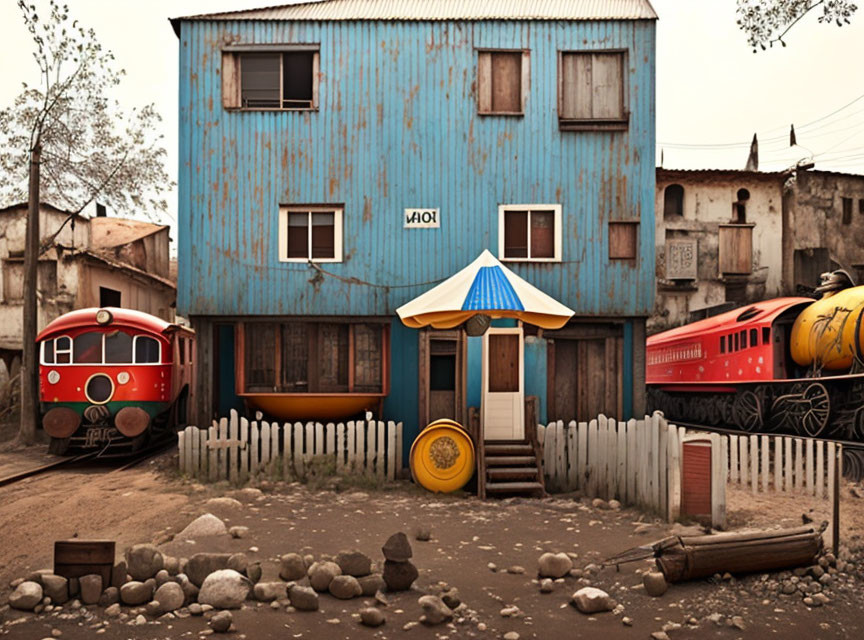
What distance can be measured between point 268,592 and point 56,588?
5.58ft

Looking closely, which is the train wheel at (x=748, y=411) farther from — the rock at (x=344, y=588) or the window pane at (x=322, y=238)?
the rock at (x=344, y=588)

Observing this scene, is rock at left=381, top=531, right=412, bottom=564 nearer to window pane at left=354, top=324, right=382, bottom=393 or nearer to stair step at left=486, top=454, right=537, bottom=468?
stair step at left=486, top=454, right=537, bottom=468

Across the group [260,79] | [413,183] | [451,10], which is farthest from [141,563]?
[451,10]

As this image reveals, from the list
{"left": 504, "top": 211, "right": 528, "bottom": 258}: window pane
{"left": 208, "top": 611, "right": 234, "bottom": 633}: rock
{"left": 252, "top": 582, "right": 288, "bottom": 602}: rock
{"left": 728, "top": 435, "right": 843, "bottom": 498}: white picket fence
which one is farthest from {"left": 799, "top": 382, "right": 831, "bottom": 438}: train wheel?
{"left": 208, "top": 611, "right": 234, "bottom": 633}: rock

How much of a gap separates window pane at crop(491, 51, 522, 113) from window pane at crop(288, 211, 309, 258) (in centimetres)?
410

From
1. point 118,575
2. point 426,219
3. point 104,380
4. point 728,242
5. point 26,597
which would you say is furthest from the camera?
point 728,242

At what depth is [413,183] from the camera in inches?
612

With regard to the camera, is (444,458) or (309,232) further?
(309,232)

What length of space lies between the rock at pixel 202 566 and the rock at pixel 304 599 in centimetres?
80

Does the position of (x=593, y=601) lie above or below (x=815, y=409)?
below

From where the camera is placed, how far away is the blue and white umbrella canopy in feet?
41.7

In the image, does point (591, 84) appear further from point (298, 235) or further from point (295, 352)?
point (295, 352)

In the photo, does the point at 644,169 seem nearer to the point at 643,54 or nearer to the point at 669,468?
the point at 643,54

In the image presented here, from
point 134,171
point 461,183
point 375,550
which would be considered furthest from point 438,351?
point 134,171
